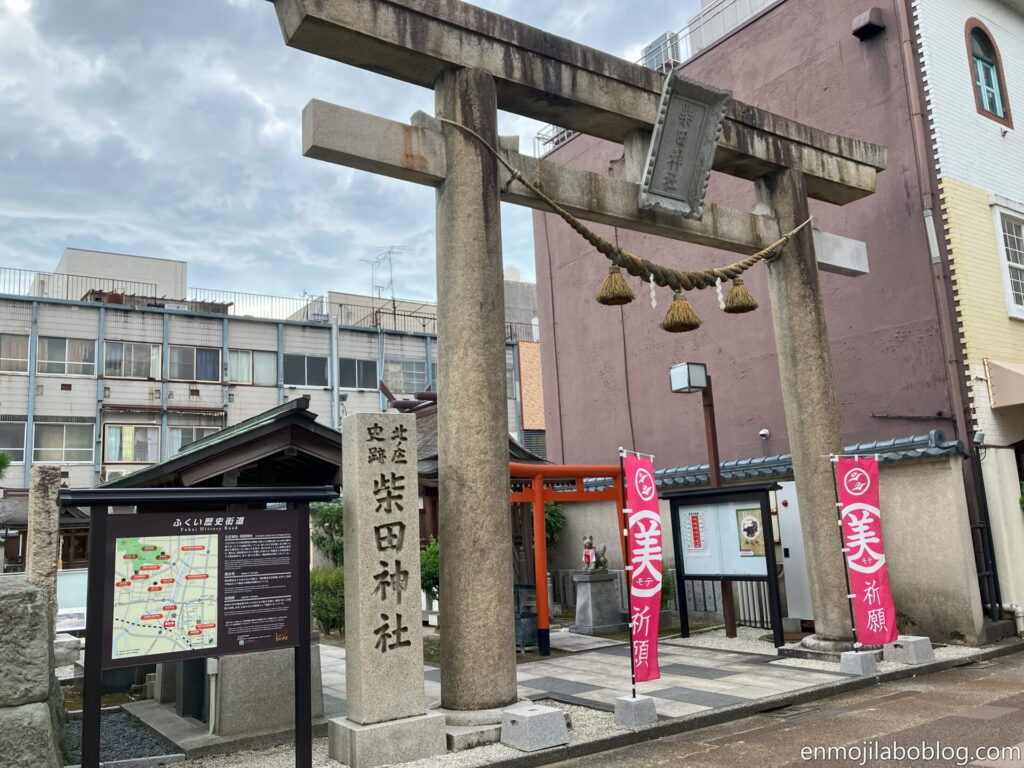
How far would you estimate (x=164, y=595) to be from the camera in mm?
6008

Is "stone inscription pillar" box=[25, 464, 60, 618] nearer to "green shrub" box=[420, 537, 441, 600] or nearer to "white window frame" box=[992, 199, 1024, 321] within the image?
"green shrub" box=[420, 537, 441, 600]

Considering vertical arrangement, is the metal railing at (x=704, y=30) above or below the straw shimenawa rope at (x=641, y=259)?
above

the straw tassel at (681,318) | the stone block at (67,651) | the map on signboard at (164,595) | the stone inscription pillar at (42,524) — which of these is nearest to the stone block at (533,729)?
the map on signboard at (164,595)

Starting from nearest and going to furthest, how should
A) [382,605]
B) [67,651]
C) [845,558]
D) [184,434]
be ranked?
[382,605] < [845,558] < [67,651] < [184,434]

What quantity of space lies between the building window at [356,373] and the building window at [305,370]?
2.51 ft

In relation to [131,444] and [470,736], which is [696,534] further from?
[131,444]

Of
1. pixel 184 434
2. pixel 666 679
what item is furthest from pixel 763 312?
pixel 184 434

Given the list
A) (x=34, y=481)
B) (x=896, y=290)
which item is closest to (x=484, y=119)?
(x=34, y=481)

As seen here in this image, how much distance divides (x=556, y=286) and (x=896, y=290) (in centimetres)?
964

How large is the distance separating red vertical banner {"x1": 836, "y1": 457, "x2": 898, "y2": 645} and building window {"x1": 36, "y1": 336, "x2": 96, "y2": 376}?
97.8ft

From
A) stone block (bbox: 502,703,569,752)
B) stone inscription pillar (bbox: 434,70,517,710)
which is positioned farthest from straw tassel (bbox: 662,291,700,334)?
stone block (bbox: 502,703,569,752)

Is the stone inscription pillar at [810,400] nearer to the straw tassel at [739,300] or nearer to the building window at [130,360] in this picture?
the straw tassel at [739,300]

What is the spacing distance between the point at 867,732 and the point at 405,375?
31930 millimetres

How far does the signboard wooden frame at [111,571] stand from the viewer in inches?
218
